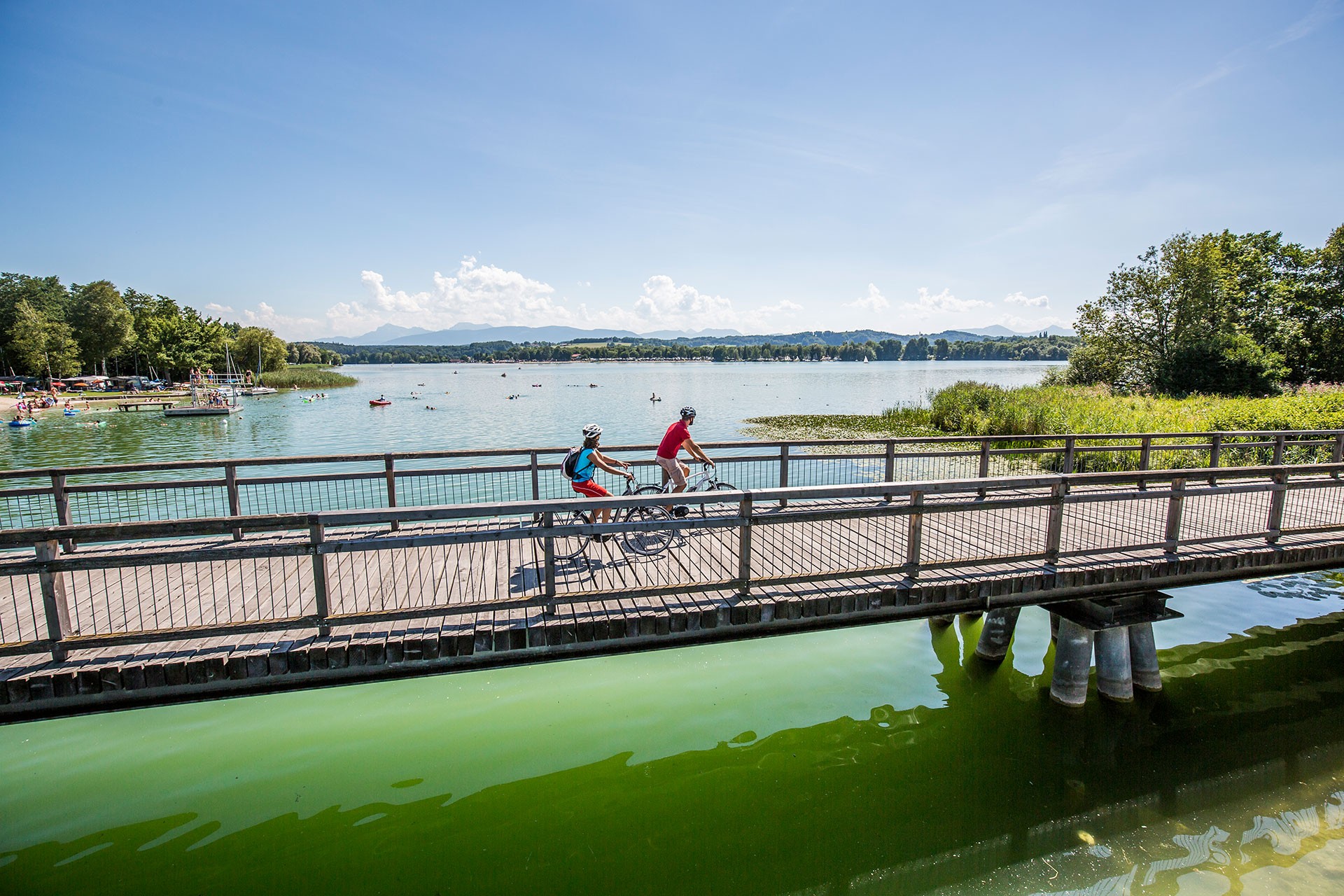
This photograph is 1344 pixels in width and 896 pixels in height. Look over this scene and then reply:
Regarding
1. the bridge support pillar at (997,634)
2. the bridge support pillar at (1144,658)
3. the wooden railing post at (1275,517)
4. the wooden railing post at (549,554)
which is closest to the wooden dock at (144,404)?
the wooden railing post at (549,554)

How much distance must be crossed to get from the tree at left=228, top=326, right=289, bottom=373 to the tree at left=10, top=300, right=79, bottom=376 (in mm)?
23539

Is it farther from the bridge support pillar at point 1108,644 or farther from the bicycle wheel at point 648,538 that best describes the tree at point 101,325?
the bridge support pillar at point 1108,644

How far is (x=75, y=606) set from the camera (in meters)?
5.93

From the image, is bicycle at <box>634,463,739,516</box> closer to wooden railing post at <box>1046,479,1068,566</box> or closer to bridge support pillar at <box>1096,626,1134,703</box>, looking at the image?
wooden railing post at <box>1046,479,1068,566</box>

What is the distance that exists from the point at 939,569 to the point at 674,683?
13.8 feet

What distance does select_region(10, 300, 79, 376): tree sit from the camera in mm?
74875

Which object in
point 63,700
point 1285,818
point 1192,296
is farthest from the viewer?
point 1192,296

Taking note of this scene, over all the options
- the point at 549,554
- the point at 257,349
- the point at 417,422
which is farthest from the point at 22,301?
the point at 549,554

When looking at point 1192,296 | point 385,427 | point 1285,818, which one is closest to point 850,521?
point 1285,818

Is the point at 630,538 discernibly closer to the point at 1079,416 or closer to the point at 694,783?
the point at 694,783

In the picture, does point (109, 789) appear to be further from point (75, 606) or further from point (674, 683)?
point (674, 683)

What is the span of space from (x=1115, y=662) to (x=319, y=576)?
9750 millimetres

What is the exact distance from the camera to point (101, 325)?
8800 cm

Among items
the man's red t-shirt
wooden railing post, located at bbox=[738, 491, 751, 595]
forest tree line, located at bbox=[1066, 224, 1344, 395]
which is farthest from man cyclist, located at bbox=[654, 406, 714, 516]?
forest tree line, located at bbox=[1066, 224, 1344, 395]
